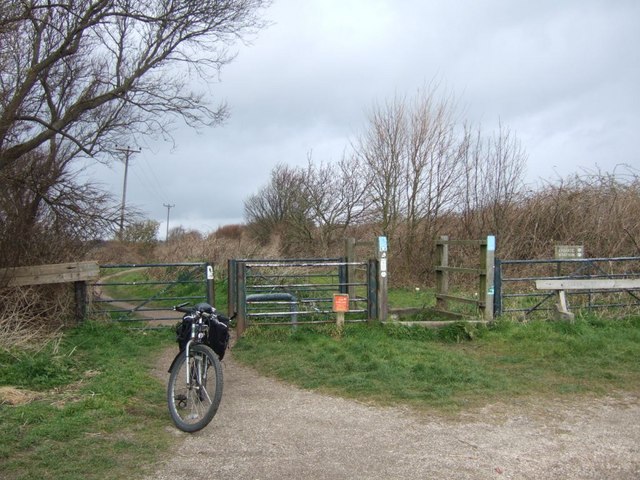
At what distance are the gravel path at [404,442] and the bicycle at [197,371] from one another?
0.18 m

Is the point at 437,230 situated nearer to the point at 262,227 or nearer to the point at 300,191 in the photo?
the point at 300,191

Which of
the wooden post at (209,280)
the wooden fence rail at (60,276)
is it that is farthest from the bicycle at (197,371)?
the wooden fence rail at (60,276)

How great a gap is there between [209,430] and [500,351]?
17.4ft

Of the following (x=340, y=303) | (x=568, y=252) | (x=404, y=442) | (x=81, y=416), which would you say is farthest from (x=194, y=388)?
(x=568, y=252)

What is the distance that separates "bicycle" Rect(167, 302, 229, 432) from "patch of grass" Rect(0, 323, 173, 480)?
0.85 feet

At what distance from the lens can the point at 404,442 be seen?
5211mm

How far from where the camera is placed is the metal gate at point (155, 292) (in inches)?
456

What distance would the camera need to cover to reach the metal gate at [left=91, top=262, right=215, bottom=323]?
11570 mm

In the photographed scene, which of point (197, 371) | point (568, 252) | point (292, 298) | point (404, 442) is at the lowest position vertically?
point (404, 442)

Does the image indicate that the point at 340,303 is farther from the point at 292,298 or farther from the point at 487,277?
the point at 487,277

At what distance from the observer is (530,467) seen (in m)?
4.64

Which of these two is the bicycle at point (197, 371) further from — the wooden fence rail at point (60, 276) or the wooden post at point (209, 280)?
the wooden fence rail at point (60, 276)

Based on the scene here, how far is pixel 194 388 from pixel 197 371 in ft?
0.53

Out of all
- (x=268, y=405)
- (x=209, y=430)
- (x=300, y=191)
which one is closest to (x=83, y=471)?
(x=209, y=430)
